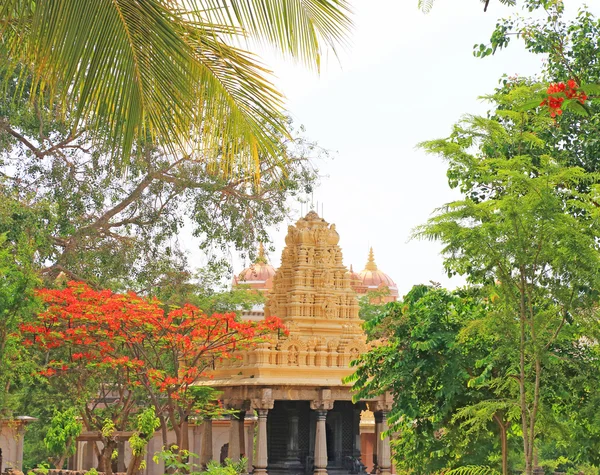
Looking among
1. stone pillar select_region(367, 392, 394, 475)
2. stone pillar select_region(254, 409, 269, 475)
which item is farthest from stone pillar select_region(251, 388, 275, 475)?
stone pillar select_region(367, 392, 394, 475)

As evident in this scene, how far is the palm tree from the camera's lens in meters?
6.64

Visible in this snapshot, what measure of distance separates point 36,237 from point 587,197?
1104 cm

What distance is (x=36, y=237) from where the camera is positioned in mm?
20125

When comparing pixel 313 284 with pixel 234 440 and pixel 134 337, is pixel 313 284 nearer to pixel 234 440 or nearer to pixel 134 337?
pixel 234 440

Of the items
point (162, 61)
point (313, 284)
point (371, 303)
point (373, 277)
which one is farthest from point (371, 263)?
point (162, 61)

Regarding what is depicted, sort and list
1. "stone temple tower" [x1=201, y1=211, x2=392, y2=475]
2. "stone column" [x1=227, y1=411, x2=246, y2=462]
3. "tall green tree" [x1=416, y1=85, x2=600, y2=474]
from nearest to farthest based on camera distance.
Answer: "tall green tree" [x1=416, y1=85, x2=600, y2=474] < "stone temple tower" [x1=201, y1=211, x2=392, y2=475] < "stone column" [x1=227, y1=411, x2=246, y2=462]

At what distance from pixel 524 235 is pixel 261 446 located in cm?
1209

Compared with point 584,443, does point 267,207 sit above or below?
above

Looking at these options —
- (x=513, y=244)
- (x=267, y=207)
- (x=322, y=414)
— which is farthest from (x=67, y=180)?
(x=513, y=244)

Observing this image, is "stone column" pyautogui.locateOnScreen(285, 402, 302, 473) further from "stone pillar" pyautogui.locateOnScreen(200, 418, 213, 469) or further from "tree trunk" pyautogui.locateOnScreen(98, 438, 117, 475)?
"tree trunk" pyautogui.locateOnScreen(98, 438, 117, 475)

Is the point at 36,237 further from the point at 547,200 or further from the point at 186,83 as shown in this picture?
the point at 186,83

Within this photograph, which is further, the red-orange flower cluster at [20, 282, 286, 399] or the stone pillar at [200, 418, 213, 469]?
the stone pillar at [200, 418, 213, 469]

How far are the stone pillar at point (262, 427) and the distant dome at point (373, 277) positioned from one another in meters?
39.6

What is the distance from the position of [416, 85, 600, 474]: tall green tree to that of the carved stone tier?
10375 mm
